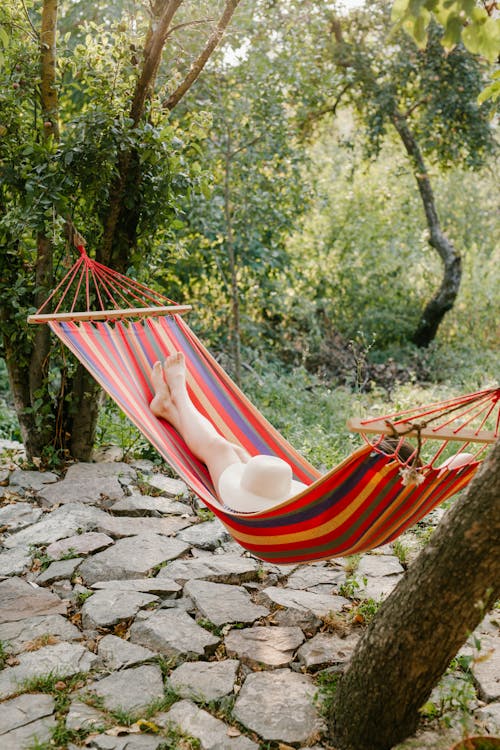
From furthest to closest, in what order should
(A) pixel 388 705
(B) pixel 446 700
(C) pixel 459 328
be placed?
(C) pixel 459 328, (B) pixel 446 700, (A) pixel 388 705

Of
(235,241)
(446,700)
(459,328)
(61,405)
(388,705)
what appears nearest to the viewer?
(388,705)

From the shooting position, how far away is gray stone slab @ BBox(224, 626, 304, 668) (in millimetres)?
1907

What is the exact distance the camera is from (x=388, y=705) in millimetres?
1511

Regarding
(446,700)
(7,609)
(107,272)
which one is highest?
(107,272)

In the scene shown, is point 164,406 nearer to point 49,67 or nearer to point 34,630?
point 34,630

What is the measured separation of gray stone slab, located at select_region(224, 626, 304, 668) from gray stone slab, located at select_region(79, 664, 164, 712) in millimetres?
Answer: 230

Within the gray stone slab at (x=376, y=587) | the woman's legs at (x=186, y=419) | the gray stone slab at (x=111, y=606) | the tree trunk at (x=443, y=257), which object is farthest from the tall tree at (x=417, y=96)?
the gray stone slab at (x=111, y=606)

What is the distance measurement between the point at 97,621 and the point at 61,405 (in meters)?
1.47

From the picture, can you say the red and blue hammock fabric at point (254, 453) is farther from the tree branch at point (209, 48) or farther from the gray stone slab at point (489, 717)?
the tree branch at point (209, 48)

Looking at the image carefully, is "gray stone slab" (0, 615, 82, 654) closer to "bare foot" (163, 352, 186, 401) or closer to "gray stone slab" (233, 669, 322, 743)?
"gray stone slab" (233, 669, 322, 743)

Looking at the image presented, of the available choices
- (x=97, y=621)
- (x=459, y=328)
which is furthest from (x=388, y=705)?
(x=459, y=328)

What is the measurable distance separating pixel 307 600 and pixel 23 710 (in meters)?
0.91

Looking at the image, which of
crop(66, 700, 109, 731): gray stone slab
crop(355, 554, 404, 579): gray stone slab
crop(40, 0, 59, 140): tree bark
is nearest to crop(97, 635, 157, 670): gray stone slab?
crop(66, 700, 109, 731): gray stone slab

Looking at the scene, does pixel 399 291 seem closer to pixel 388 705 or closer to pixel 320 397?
pixel 320 397
